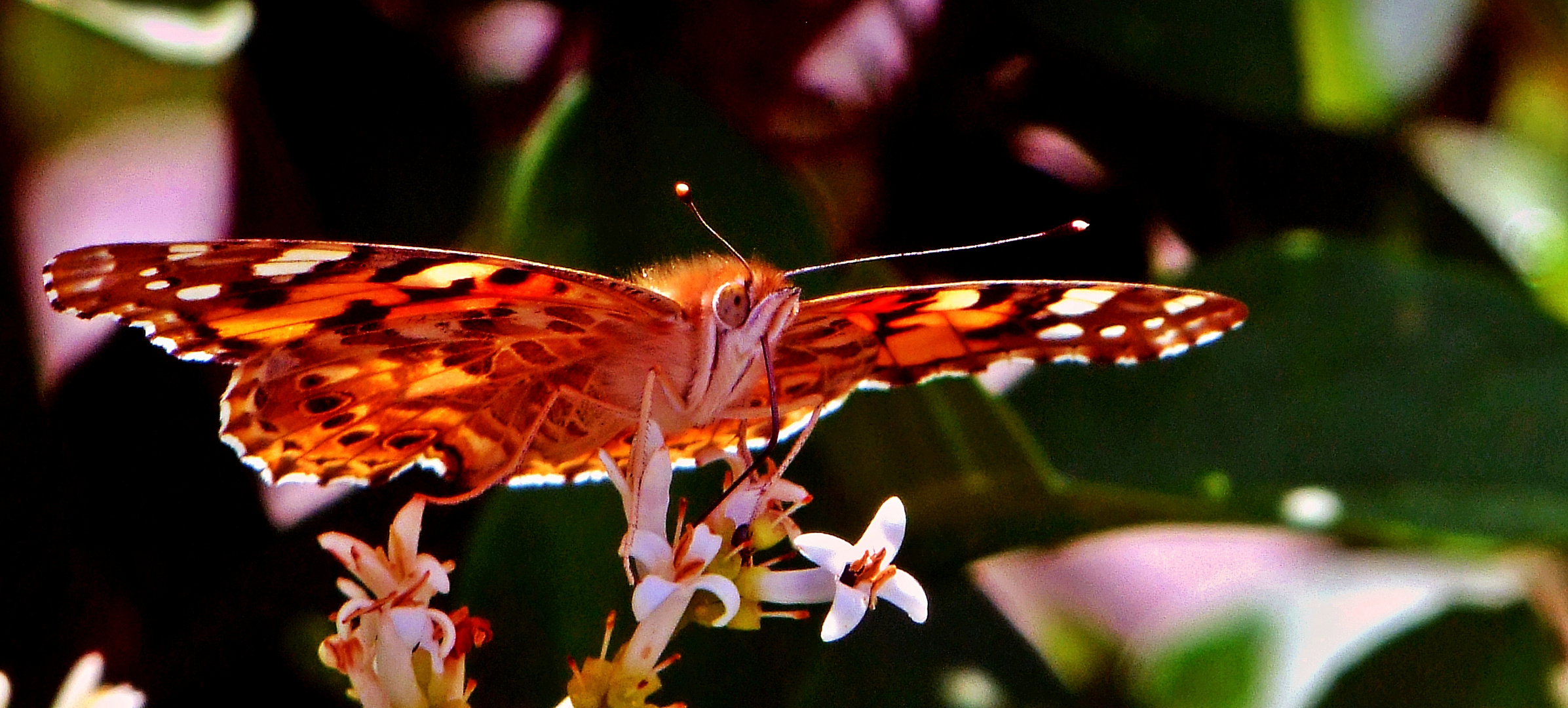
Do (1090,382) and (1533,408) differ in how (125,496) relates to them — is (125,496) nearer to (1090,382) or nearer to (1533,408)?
(1090,382)

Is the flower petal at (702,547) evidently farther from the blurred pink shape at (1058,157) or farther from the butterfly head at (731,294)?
the blurred pink shape at (1058,157)

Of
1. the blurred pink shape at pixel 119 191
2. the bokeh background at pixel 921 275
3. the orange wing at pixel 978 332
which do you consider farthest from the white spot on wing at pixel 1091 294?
the blurred pink shape at pixel 119 191

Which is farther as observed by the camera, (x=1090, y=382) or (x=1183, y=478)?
(x=1090, y=382)

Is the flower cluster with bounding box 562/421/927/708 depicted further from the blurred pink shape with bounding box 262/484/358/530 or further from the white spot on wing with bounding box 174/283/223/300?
the blurred pink shape with bounding box 262/484/358/530

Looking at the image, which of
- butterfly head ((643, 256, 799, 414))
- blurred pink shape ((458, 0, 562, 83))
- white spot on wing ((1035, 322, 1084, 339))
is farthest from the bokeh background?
butterfly head ((643, 256, 799, 414))

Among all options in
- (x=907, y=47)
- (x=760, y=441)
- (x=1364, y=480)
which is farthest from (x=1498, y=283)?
(x=760, y=441)

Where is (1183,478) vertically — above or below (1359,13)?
below

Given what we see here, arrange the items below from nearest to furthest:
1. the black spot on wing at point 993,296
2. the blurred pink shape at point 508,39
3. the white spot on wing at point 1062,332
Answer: the black spot on wing at point 993,296 < the white spot on wing at point 1062,332 < the blurred pink shape at point 508,39

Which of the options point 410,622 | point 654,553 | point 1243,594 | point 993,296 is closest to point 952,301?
point 993,296
